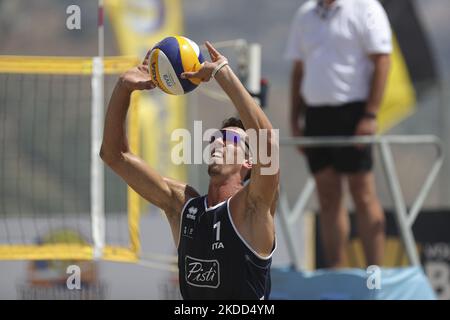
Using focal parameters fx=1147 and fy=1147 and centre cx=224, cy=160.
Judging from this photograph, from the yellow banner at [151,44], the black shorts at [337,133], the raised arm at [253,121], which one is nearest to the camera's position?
the raised arm at [253,121]

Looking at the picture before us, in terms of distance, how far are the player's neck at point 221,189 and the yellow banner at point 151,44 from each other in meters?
6.43

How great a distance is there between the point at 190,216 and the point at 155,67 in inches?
28.8

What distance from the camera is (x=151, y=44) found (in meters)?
12.5

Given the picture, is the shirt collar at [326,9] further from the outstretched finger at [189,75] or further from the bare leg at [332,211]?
the outstretched finger at [189,75]

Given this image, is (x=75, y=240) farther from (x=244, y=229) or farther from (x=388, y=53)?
(x=244, y=229)

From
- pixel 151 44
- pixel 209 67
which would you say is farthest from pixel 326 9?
pixel 151 44

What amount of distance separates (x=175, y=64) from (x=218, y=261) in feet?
3.09

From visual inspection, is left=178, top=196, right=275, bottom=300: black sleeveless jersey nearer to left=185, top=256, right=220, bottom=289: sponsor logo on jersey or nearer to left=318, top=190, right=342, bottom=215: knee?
left=185, top=256, right=220, bottom=289: sponsor logo on jersey

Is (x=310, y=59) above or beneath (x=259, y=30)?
beneath

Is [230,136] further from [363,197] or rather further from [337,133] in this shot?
[337,133]

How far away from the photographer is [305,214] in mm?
10289

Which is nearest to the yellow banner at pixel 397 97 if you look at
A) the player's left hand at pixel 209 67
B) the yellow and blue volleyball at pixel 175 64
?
the yellow and blue volleyball at pixel 175 64

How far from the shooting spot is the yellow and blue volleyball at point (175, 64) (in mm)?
5375

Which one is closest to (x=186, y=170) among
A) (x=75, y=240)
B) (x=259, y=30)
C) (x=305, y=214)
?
(x=305, y=214)
